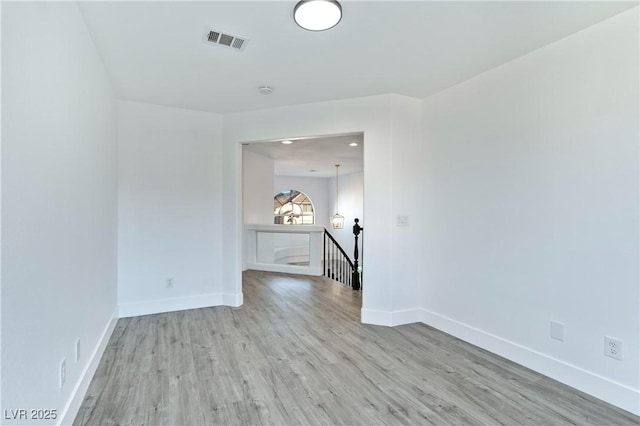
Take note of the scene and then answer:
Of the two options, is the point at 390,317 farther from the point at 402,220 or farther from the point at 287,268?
the point at 287,268

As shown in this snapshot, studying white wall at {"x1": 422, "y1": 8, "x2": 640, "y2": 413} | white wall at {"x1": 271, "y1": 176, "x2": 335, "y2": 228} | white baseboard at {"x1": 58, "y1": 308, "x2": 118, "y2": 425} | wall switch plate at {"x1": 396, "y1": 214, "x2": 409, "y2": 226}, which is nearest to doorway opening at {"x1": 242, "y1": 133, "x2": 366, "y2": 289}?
white wall at {"x1": 271, "y1": 176, "x2": 335, "y2": 228}

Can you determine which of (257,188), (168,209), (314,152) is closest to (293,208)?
(257,188)

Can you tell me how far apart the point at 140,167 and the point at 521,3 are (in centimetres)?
382

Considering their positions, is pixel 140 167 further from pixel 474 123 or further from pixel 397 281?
pixel 474 123

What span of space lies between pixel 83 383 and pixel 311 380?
1.50m

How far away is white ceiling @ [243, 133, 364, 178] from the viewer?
5.60 m

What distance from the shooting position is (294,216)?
11742 mm

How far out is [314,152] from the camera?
21.7ft

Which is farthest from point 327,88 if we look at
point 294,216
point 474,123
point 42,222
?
point 294,216

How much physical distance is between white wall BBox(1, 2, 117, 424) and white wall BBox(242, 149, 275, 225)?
4404 millimetres

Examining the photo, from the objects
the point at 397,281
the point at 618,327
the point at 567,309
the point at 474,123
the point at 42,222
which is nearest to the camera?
the point at 42,222

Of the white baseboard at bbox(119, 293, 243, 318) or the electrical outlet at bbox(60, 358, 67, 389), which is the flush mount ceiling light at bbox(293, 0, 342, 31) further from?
the white baseboard at bbox(119, 293, 243, 318)

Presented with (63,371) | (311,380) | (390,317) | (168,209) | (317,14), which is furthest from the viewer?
(168,209)

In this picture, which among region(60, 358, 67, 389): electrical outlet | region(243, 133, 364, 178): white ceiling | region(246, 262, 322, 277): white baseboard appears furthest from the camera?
region(246, 262, 322, 277): white baseboard
